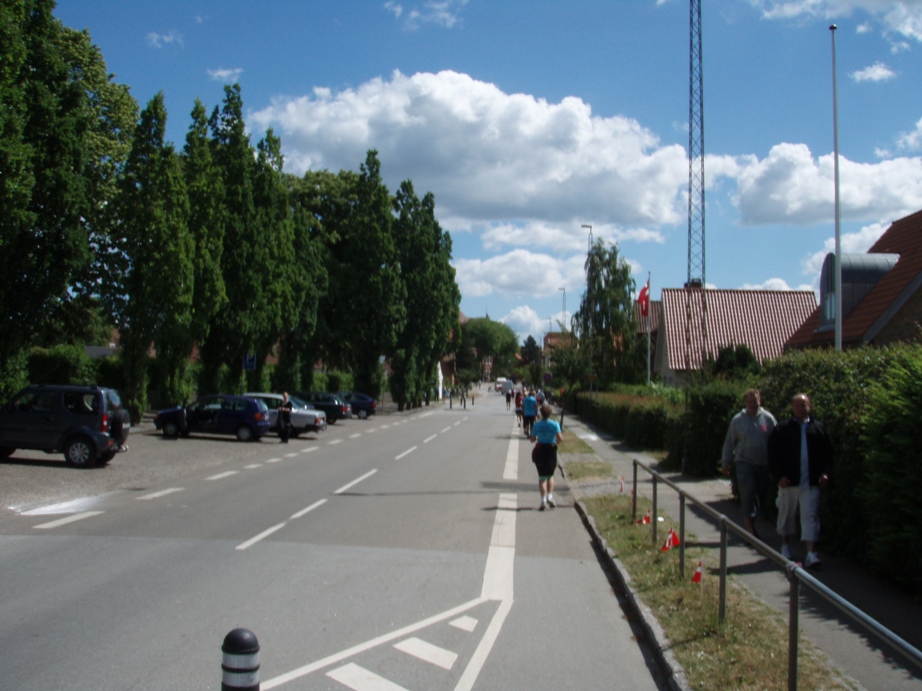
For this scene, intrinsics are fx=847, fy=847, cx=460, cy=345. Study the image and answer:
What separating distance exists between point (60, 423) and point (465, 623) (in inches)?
559

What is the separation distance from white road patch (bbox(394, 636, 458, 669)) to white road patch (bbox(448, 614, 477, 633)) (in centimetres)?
49

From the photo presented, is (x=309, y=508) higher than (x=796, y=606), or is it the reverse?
(x=796, y=606)

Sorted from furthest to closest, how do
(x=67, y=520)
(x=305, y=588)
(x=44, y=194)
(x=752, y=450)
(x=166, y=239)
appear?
(x=166, y=239) → (x=44, y=194) → (x=67, y=520) → (x=752, y=450) → (x=305, y=588)

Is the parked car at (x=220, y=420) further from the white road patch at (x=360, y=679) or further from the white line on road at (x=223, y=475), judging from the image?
the white road patch at (x=360, y=679)

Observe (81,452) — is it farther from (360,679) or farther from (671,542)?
(360,679)

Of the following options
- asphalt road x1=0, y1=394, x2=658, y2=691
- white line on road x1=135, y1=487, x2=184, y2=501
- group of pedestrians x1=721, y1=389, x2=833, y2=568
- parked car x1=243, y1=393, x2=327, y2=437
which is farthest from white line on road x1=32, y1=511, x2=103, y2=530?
parked car x1=243, y1=393, x2=327, y2=437

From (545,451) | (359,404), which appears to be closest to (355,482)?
(545,451)

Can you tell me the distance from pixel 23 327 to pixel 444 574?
2188cm

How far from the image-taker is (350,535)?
1084 centimetres

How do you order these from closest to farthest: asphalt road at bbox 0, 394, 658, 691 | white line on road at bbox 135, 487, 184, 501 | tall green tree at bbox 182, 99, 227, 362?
1. asphalt road at bbox 0, 394, 658, 691
2. white line on road at bbox 135, 487, 184, 501
3. tall green tree at bbox 182, 99, 227, 362

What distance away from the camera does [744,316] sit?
4969 cm

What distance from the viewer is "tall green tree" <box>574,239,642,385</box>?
53.8 metres

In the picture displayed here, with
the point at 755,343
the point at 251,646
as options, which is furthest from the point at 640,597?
the point at 755,343

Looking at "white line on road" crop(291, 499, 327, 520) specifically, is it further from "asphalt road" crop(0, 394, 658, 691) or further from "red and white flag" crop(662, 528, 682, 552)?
"red and white flag" crop(662, 528, 682, 552)
